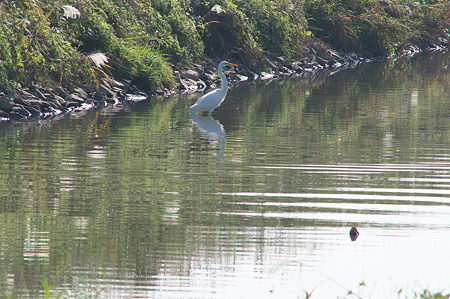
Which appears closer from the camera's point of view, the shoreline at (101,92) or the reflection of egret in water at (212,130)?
the reflection of egret in water at (212,130)

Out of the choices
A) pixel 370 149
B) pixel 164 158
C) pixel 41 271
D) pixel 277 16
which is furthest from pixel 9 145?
pixel 277 16

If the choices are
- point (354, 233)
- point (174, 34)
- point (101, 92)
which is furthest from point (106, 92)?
point (354, 233)

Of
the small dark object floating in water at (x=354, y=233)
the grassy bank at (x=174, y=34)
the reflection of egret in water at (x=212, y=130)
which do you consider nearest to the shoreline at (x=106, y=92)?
the grassy bank at (x=174, y=34)

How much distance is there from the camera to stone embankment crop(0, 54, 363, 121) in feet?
63.5

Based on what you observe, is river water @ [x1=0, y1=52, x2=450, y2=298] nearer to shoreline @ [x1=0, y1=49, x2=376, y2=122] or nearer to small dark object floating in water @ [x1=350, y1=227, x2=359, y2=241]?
small dark object floating in water @ [x1=350, y1=227, x2=359, y2=241]

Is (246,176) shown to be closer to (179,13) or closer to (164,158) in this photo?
(164,158)

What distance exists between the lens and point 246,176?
11.3 meters

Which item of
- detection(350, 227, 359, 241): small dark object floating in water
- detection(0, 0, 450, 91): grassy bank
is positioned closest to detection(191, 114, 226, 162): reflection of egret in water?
detection(0, 0, 450, 91): grassy bank

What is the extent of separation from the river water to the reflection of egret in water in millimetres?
50

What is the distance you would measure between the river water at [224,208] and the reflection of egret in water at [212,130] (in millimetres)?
50

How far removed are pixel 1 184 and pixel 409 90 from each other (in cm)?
1850

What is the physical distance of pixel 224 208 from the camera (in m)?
9.24

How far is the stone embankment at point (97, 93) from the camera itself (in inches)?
762

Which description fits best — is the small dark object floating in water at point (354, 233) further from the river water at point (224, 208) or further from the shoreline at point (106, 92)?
the shoreline at point (106, 92)
